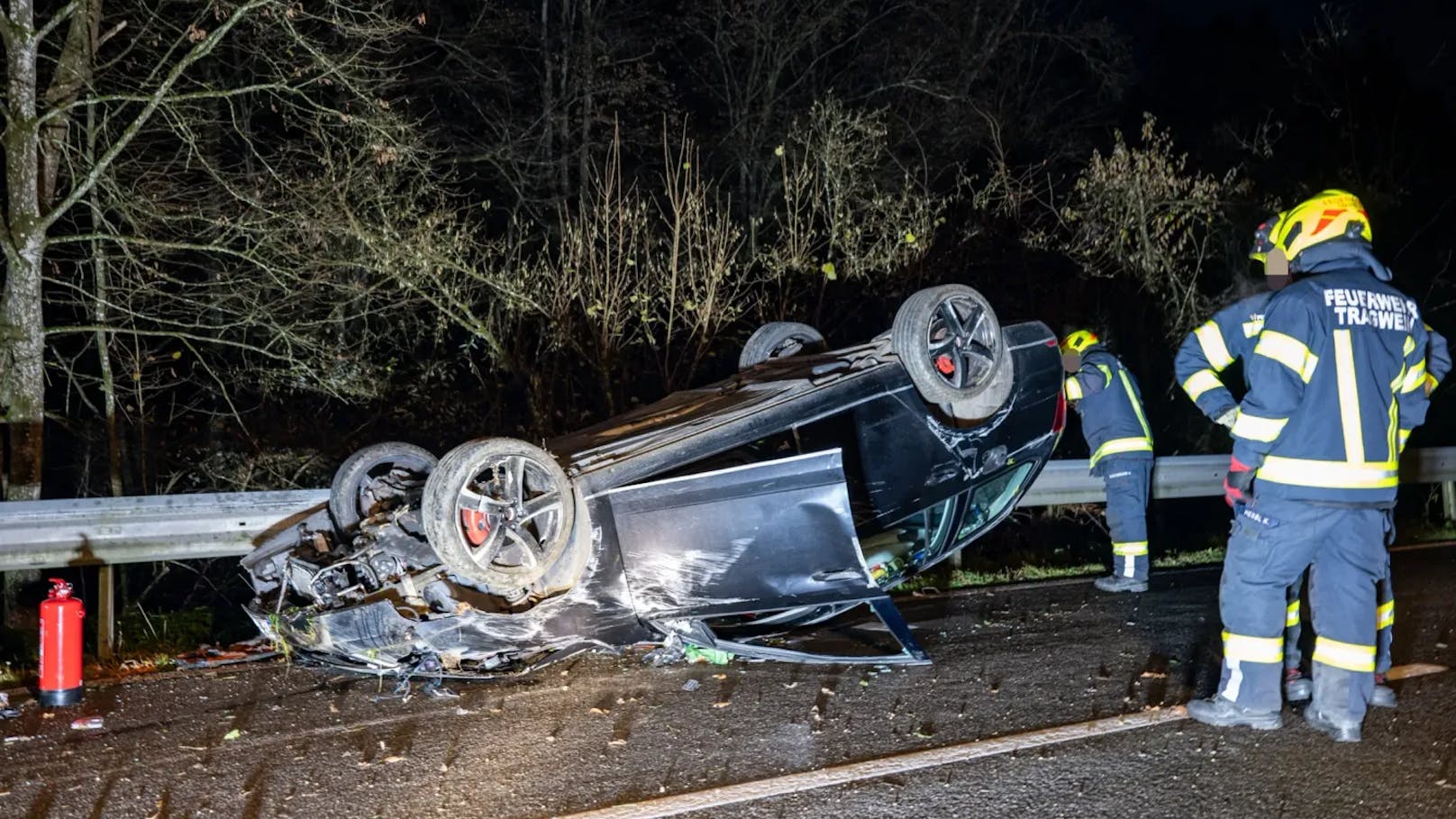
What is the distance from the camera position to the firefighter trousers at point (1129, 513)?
6.56 metres

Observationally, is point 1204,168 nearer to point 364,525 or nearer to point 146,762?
point 364,525

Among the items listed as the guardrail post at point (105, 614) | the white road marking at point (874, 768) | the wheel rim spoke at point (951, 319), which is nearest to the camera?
the white road marking at point (874, 768)

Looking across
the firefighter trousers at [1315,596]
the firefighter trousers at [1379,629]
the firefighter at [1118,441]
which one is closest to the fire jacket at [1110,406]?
the firefighter at [1118,441]

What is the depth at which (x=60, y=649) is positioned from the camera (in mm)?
4699

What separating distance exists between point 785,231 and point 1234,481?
20.7ft

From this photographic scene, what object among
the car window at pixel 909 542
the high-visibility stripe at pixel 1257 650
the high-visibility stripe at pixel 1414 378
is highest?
the high-visibility stripe at pixel 1414 378

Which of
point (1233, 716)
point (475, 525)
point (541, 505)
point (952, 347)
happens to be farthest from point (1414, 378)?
point (475, 525)

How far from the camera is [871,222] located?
10383mm

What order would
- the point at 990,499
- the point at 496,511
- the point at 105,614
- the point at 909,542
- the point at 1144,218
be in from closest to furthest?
the point at 496,511 < the point at 909,542 < the point at 990,499 < the point at 105,614 < the point at 1144,218

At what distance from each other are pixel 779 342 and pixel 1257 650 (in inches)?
125

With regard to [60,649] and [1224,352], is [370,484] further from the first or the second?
Answer: [1224,352]

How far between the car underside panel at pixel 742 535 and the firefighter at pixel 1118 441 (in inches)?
99.7

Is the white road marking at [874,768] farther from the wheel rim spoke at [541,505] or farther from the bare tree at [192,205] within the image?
the bare tree at [192,205]

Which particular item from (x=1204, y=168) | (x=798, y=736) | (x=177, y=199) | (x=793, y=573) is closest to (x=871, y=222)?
(x=177, y=199)
